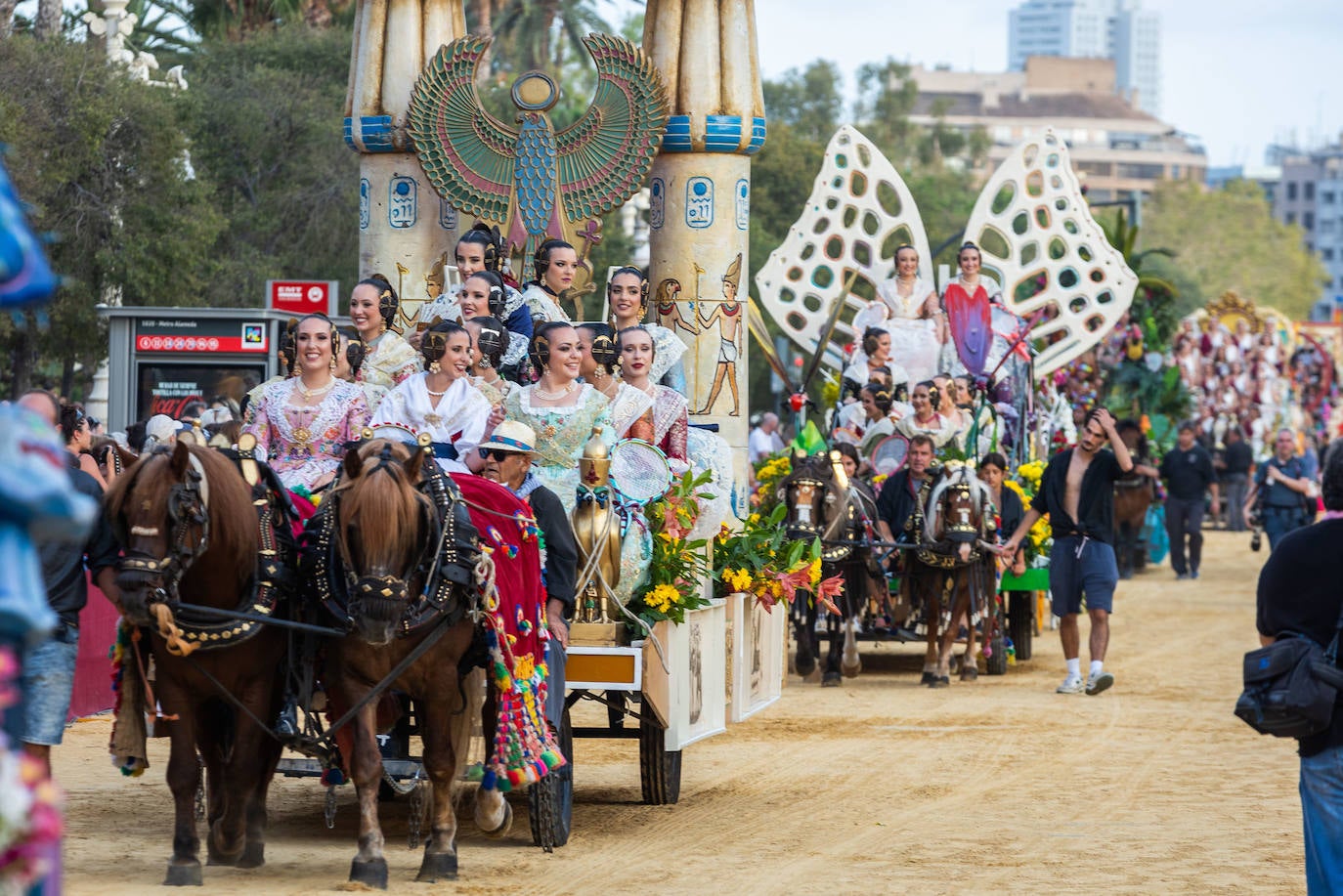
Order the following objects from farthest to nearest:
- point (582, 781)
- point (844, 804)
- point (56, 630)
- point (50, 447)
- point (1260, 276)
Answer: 1. point (1260, 276)
2. point (582, 781)
3. point (844, 804)
4. point (56, 630)
5. point (50, 447)

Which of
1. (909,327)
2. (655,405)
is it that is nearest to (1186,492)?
(909,327)

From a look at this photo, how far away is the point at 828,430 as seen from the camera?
777 inches

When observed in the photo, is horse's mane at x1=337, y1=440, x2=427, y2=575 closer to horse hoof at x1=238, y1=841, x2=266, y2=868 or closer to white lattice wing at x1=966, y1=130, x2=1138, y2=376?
horse hoof at x1=238, y1=841, x2=266, y2=868

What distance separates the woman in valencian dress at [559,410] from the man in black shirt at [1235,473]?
27.6 metres

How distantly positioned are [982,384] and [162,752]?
864cm

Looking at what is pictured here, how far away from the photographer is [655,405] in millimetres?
11016

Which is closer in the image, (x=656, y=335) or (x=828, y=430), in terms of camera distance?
(x=656, y=335)

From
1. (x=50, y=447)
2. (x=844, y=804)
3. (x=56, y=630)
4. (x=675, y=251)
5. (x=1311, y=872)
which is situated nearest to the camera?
(x=50, y=447)

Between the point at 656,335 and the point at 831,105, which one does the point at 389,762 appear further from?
the point at 831,105

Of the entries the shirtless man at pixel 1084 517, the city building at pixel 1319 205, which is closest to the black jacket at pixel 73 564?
the shirtless man at pixel 1084 517

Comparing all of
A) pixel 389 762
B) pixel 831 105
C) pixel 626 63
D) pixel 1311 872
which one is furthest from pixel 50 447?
pixel 831 105

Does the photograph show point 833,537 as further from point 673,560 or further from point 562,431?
point 562,431

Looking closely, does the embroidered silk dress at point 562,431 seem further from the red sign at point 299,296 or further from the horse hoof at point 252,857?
the red sign at point 299,296

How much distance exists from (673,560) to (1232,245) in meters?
110
